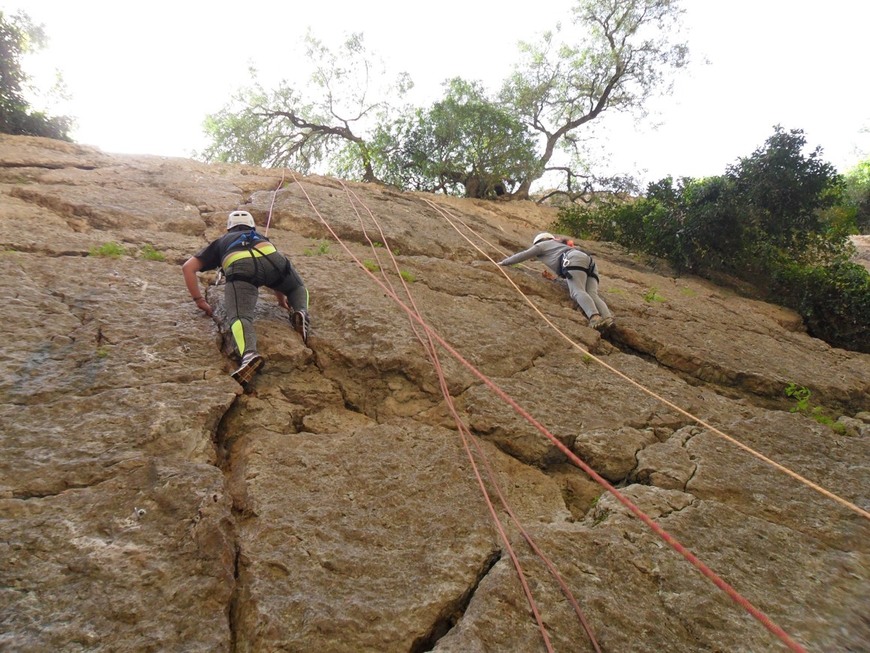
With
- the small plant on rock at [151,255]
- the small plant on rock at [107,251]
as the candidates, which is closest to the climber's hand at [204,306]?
the small plant on rock at [151,255]

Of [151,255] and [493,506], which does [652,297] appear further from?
[151,255]

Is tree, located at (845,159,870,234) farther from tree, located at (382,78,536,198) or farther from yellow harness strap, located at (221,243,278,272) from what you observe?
yellow harness strap, located at (221,243,278,272)

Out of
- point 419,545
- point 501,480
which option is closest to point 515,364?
point 501,480

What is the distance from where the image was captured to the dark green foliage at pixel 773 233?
876 centimetres

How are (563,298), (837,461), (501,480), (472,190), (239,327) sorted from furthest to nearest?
(472,190) → (563,298) → (837,461) → (239,327) → (501,480)

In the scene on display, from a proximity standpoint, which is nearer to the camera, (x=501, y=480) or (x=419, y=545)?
(x=419, y=545)

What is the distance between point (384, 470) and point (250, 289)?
6.51ft

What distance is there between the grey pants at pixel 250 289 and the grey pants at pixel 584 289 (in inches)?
146

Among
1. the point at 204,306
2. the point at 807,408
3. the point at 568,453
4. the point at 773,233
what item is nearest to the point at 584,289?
the point at 807,408

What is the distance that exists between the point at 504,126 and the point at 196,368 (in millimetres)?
11363

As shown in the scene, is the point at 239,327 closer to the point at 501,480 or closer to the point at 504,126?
the point at 501,480

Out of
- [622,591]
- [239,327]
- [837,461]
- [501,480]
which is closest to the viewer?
[622,591]

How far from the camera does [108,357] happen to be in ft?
11.6

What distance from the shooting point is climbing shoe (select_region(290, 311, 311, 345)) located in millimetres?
4383
